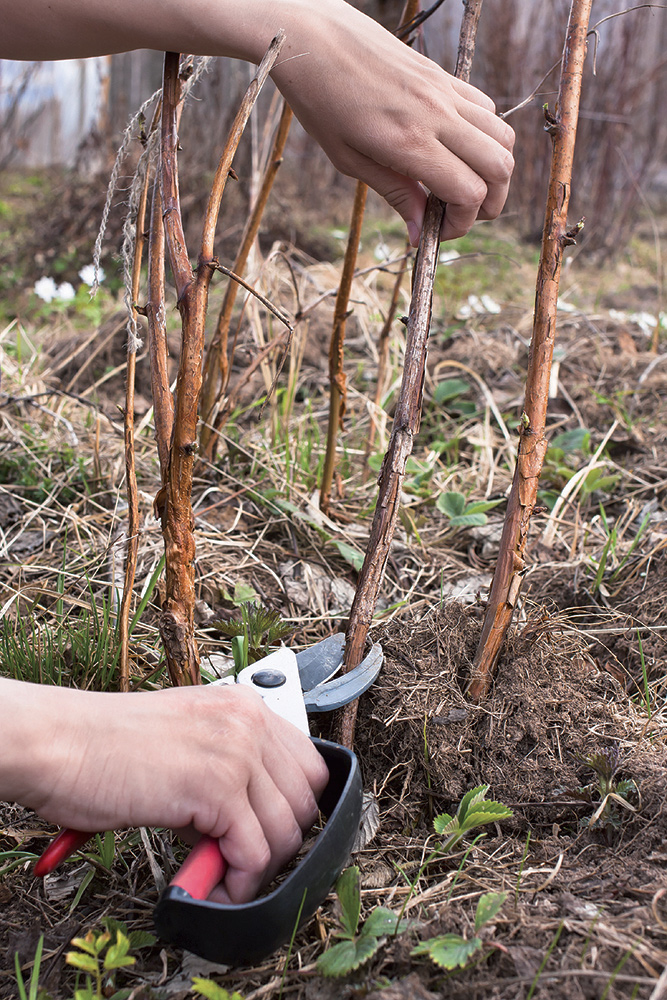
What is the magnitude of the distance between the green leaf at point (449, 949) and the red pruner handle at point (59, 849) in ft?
1.37

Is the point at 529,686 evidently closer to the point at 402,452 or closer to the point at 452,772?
the point at 452,772

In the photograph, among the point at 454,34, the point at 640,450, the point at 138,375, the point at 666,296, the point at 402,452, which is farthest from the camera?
the point at 454,34

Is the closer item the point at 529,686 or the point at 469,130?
the point at 469,130

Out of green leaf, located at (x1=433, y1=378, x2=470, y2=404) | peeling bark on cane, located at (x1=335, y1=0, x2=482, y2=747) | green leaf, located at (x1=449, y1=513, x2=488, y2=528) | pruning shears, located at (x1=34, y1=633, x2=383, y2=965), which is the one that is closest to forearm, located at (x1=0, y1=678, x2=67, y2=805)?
pruning shears, located at (x1=34, y1=633, x2=383, y2=965)

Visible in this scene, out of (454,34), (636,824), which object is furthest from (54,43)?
(454,34)

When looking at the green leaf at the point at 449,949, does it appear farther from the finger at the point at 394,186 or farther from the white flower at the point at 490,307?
the white flower at the point at 490,307

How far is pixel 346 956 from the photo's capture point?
857 millimetres

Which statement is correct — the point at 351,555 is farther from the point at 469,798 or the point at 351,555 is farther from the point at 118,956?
the point at 118,956

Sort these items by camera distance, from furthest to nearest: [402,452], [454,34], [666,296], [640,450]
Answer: [454,34] < [666,296] < [640,450] < [402,452]

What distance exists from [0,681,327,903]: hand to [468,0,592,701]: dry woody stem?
46 centimetres

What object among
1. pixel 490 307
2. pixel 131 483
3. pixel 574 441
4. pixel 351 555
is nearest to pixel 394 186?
pixel 131 483

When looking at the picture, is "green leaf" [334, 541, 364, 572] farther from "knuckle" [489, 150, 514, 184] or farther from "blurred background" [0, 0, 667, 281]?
"blurred background" [0, 0, 667, 281]

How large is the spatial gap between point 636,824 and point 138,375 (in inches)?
82.2

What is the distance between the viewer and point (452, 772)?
3.73 feet
